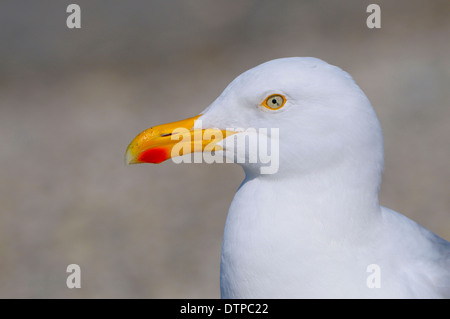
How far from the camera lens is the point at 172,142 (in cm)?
170

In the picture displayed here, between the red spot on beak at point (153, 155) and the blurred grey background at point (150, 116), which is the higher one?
the blurred grey background at point (150, 116)

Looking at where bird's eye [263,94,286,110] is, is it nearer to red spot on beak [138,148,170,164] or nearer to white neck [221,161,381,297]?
white neck [221,161,381,297]

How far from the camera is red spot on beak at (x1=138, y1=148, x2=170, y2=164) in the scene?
A: 1709mm

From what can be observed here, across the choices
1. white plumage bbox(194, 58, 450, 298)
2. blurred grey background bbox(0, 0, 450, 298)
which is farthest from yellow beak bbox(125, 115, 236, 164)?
blurred grey background bbox(0, 0, 450, 298)

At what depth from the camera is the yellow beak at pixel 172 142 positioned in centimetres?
168

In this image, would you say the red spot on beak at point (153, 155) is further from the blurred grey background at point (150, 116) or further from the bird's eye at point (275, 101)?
the blurred grey background at point (150, 116)

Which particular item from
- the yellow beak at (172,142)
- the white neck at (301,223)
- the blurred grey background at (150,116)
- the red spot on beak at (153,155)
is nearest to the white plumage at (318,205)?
the white neck at (301,223)

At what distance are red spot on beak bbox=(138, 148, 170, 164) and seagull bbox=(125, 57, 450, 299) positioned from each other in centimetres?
19

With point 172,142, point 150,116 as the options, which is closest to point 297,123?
point 172,142

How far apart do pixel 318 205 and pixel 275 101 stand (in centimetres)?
30

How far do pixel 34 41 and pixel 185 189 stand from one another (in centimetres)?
281

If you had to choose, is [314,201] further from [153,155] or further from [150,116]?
[150,116]

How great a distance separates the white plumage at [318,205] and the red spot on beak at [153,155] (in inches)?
10.2
